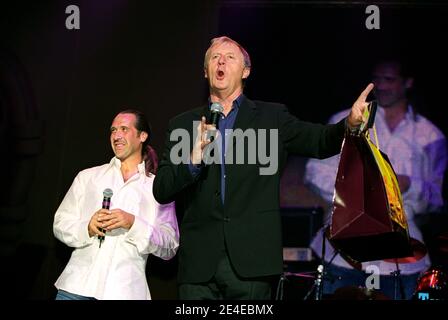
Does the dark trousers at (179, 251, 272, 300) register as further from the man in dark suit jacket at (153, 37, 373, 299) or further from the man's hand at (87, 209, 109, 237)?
the man's hand at (87, 209, 109, 237)

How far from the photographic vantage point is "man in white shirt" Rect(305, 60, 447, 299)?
553 cm

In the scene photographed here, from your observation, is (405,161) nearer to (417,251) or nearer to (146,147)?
(417,251)

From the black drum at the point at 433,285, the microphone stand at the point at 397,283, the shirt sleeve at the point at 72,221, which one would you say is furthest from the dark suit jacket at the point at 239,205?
the microphone stand at the point at 397,283

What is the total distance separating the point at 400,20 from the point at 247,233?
10.3ft

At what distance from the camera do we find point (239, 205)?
2.96 m

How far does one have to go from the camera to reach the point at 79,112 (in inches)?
169

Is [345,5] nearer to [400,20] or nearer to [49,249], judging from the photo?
[400,20]

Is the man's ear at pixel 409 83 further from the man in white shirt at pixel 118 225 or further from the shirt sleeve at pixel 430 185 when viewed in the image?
the man in white shirt at pixel 118 225

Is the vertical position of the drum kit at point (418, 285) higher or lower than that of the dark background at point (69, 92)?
lower

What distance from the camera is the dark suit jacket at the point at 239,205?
288cm

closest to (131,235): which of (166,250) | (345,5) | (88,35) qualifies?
(166,250)

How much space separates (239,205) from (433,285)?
249 cm

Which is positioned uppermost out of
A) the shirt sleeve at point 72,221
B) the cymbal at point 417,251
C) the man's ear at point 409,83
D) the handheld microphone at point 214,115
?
the man's ear at point 409,83

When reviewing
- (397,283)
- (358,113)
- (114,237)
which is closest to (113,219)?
(114,237)
